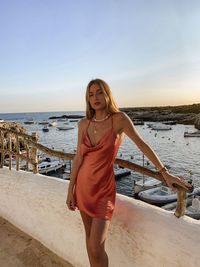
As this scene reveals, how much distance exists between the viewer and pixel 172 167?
3180cm

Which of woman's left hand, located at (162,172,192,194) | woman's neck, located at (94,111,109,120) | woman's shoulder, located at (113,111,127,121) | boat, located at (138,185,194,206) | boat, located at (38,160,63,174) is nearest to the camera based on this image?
woman's left hand, located at (162,172,192,194)

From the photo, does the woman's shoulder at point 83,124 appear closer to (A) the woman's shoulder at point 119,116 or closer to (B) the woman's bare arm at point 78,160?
(B) the woman's bare arm at point 78,160

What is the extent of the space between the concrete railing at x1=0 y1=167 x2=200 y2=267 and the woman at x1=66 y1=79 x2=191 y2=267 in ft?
0.97

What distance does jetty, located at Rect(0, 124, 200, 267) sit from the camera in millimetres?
2137

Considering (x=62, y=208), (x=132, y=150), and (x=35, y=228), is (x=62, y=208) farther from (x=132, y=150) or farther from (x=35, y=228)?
(x=132, y=150)

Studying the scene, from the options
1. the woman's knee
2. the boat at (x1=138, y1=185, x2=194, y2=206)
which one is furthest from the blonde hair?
the boat at (x1=138, y1=185, x2=194, y2=206)

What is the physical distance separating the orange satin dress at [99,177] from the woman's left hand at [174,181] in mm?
384

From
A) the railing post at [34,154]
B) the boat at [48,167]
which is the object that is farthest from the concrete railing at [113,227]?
the boat at [48,167]

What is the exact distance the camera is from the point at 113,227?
2.60 m

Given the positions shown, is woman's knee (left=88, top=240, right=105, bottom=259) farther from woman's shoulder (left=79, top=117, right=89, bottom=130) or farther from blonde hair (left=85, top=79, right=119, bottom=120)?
blonde hair (left=85, top=79, right=119, bottom=120)

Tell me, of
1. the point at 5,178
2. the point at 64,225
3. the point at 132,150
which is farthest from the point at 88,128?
the point at 132,150

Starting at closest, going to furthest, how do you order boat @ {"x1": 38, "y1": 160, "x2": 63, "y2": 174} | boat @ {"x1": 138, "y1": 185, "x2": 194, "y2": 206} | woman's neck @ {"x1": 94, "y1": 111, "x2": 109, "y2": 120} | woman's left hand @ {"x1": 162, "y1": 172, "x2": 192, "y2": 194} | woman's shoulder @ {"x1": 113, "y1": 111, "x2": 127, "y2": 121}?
1. woman's left hand @ {"x1": 162, "y1": 172, "x2": 192, "y2": 194}
2. woman's shoulder @ {"x1": 113, "y1": 111, "x2": 127, "y2": 121}
3. woman's neck @ {"x1": 94, "y1": 111, "x2": 109, "y2": 120}
4. boat @ {"x1": 138, "y1": 185, "x2": 194, "y2": 206}
5. boat @ {"x1": 38, "y1": 160, "x2": 63, "y2": 174}

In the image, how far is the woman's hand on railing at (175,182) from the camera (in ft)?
6.79

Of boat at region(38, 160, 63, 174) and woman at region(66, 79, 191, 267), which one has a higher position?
woman at region(66, 79, 191, 267)
